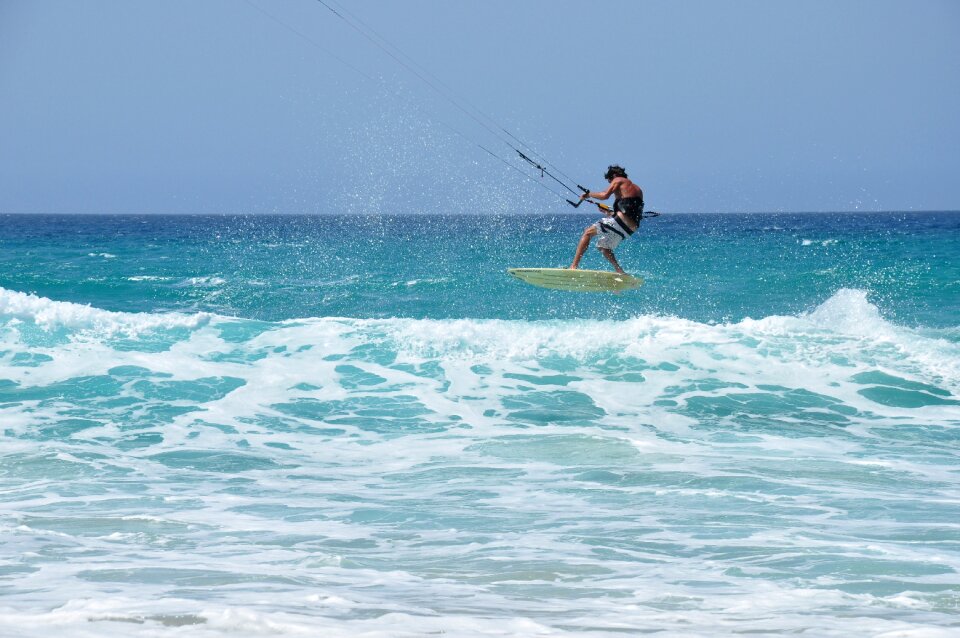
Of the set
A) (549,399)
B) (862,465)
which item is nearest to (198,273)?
(549,399)

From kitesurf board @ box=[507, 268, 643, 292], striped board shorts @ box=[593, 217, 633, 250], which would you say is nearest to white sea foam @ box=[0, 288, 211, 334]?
kitesurf board @ box=[507, 268, 643, 292]

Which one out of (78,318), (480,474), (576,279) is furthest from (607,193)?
(78,318)

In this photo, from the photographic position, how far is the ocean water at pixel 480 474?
5.12 meters

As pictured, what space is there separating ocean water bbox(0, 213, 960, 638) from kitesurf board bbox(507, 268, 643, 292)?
1.38 meters

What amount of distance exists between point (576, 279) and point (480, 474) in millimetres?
5287

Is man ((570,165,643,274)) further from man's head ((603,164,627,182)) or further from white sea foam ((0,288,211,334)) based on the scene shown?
white sea foam ((0,288,211,334))

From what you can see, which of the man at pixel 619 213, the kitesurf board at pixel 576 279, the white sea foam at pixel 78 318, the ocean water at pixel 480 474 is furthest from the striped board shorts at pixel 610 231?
the white sea foam at pixel 78 318

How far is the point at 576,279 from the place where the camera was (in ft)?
44.2

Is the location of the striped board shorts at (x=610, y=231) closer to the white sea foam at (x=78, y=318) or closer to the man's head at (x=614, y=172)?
the man's head at (x=614, y=172)

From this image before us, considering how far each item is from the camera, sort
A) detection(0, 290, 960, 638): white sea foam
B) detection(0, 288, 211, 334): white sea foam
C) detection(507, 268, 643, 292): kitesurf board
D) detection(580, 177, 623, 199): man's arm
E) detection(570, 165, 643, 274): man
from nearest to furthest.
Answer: detection(0, 290, 960, 638): white sea foam, detection(580, 177, 623, 199): man's arm, detection(570, 165, 643, 274): man, detection(507, 268, 643, 292): kitesurf board, detection(0, 288, 211, 334): white sea foam

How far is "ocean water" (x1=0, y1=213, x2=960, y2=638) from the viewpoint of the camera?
5.12 m

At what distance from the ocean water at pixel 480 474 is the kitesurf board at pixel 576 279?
1376 millimetres

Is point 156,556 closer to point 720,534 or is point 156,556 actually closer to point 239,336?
point 720,534

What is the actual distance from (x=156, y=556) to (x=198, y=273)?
84.3 feet
